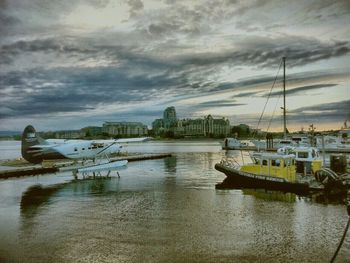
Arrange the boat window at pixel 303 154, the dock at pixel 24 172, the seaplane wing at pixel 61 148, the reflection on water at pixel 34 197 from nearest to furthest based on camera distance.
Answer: the reflection on water at pixel 34 197 → the boat window at pixel 303 154 → the dock at pixel 24 172 → the seaplane wing at pixel 61 148

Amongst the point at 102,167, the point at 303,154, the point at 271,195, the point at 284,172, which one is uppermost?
the point at 303,154

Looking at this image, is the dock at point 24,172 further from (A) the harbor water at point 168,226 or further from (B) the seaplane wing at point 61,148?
(A) the harbor water at point 168,226

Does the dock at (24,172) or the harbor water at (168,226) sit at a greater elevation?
the dock at (24,172)

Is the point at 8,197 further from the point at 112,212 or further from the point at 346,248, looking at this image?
the point at 346,248

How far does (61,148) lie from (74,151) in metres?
0.97

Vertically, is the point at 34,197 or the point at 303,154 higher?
the point at 303,154

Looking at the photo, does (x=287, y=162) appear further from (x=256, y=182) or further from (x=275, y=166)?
(x=256, y=182)

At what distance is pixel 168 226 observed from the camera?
1016 centimetres

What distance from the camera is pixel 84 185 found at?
19.2m

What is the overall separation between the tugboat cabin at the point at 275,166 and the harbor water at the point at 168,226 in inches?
51.3

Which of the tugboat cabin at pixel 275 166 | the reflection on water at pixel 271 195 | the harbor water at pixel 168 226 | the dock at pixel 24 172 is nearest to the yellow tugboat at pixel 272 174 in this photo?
the tugboat cabin at pixel 275 166

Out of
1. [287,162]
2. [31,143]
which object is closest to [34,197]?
[287,162]

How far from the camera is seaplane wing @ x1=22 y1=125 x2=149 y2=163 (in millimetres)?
25406

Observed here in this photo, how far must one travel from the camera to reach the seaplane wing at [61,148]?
25406 mm
